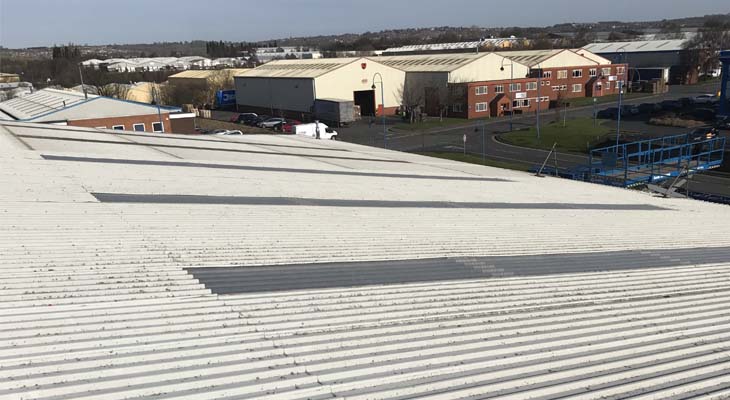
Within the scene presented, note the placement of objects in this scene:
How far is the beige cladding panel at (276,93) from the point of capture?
51.4m

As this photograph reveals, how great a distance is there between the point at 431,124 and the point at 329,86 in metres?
10.5

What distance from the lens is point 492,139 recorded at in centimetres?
3950

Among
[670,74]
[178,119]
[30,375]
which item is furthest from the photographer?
[670,74]

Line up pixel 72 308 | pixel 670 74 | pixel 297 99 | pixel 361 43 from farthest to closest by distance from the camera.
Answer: pixel 361 43
pixel 670 74
pixel 297 99
pixel 72 308

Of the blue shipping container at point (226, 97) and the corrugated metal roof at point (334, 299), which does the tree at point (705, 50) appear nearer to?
the blue shipping container at point (226, 97)

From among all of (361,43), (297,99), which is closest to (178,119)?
(297,99)

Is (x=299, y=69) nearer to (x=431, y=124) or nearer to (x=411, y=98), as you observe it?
(x=411, y=98)

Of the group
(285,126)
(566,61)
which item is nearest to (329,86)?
(285,126)

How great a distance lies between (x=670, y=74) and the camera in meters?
73.1

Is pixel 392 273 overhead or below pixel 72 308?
below

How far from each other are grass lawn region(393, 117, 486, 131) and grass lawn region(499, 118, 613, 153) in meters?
6.88

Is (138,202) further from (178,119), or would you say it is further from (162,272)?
(178,119)

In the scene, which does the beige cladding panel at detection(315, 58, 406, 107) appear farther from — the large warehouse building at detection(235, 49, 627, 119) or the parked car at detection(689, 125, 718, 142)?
the parked car at detection(689, 125, 718, 142)

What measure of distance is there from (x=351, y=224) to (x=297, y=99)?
150ft
